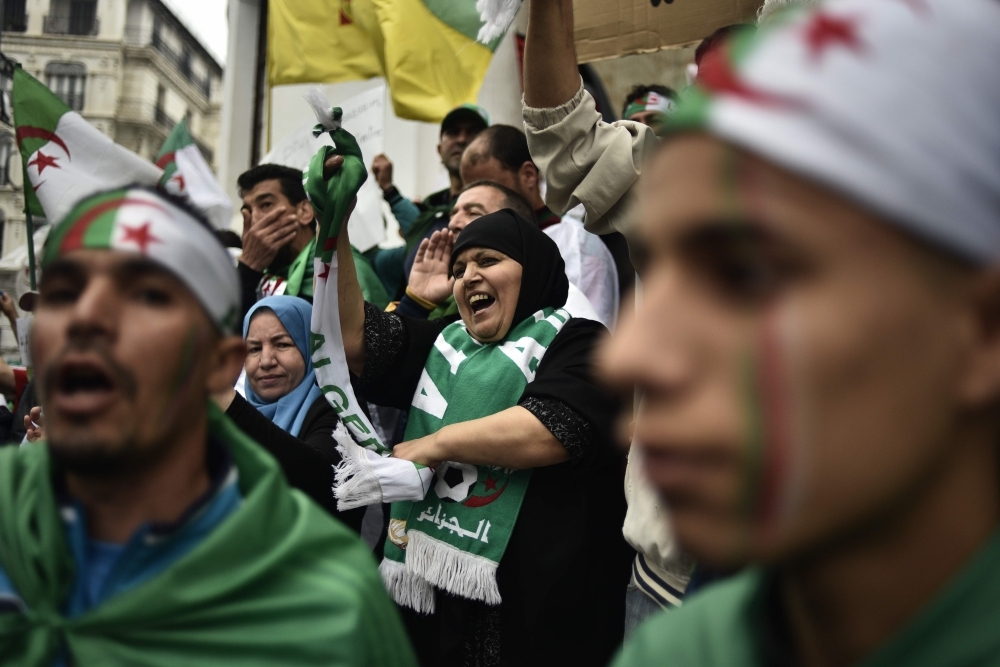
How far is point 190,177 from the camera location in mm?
5469

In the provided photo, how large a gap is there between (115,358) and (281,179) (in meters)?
3.32

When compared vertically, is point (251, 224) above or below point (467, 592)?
above

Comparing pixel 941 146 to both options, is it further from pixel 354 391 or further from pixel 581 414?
pixel 354 391

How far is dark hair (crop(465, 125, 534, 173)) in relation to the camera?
4.47 metres

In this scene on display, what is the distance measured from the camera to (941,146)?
3.07 ft

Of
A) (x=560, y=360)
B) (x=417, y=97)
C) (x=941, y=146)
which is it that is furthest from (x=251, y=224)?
(x=941, y=146)

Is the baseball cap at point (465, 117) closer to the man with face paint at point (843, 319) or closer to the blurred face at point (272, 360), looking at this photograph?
the blurred face at point (272, 360)

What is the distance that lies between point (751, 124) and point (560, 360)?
2.12m

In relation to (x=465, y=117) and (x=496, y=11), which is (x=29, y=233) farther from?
(x=496, y=11)

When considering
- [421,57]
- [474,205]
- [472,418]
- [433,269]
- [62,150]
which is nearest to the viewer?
[472,418]

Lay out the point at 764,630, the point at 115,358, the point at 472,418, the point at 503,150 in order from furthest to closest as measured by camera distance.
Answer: the point at 503,150, the point at 472,418, the point at 115,358, the point at 764,630

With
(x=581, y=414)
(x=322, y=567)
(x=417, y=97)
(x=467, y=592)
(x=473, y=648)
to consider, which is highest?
(x=417, y=97)

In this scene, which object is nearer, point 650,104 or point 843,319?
point 843,319

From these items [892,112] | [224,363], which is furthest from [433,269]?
[892,112]
